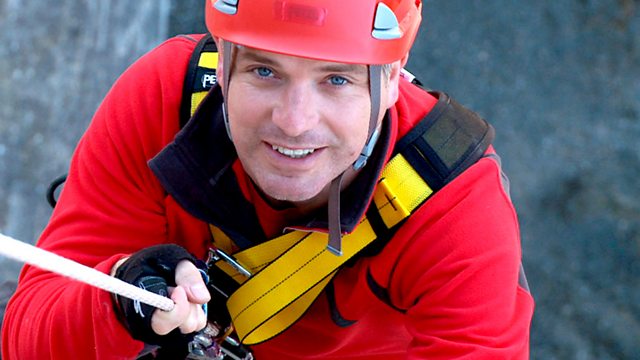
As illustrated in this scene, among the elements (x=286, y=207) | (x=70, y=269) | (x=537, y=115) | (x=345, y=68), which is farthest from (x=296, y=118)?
(x=537, y=115)

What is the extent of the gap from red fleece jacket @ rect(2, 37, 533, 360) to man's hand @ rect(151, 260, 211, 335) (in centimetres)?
12

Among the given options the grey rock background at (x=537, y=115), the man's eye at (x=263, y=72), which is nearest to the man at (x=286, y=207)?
the man's eye at (x=263, y=72)

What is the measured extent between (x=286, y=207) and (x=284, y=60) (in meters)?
0.38

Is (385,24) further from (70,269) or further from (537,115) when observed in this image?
(537,115)

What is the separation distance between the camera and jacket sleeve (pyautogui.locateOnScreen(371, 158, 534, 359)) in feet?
5.60

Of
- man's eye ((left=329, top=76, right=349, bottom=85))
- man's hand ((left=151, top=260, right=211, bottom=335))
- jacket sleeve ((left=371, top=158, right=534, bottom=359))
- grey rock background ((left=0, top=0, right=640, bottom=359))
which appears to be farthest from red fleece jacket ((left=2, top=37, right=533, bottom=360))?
grey rock background ((left=0, top=0, right=640, bottom=359))

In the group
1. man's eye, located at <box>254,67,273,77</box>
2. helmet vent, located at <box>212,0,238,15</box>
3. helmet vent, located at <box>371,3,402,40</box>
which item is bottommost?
man's eye, located at <box>254,67,273,77</box>

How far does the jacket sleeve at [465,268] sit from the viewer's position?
171 cm

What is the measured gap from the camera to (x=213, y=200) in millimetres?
1805

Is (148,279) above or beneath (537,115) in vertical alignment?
above

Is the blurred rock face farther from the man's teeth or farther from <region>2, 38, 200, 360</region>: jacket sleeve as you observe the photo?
the man's teeth

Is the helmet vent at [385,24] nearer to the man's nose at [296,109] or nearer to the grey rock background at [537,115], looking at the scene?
the man's nose at [296,109]

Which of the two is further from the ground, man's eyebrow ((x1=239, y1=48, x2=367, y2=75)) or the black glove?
man's eyebrow ((x1=239, y1=48, x2=367, y2=75))

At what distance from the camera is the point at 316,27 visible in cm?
153
